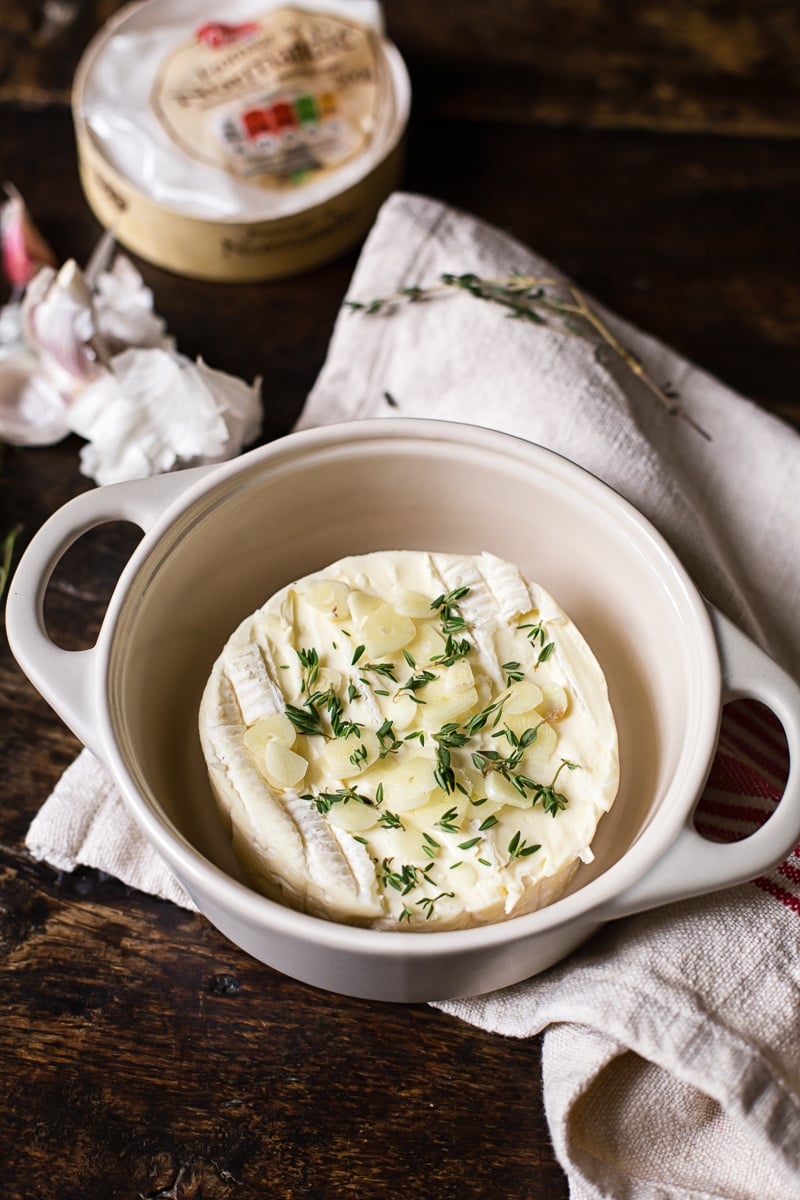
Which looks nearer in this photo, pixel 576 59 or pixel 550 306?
pixel 550 306

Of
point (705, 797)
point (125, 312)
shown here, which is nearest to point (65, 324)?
point (125, 312)

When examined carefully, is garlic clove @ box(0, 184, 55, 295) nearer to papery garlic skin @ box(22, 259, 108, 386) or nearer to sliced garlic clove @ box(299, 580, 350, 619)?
papery garlic skin @ box(22, 259, 108, 386)

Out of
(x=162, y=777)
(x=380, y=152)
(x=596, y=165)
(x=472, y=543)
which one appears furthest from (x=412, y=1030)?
(x=596, y=165)

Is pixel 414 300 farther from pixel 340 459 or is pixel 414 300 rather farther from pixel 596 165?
pixel 596 165

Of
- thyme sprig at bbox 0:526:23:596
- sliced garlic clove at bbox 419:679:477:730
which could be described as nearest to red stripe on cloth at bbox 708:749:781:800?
sliced garlic clove at bbox 419:679:477:730

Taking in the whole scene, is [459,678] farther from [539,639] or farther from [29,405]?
[29,405]
